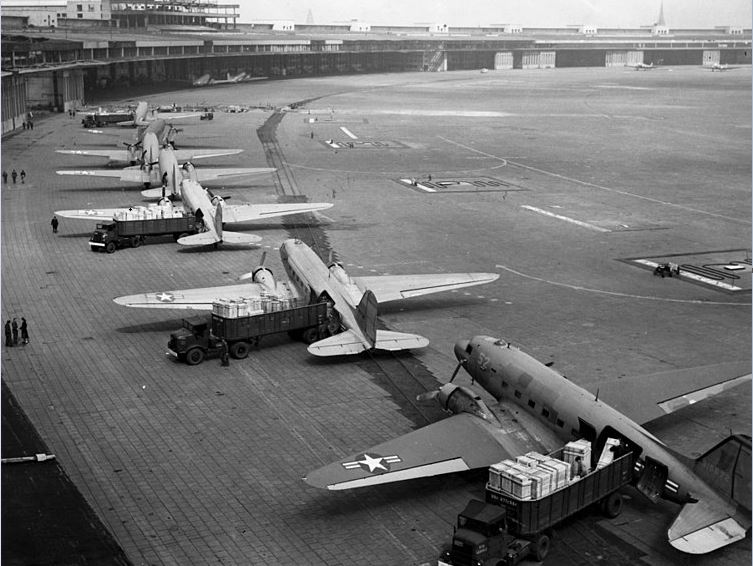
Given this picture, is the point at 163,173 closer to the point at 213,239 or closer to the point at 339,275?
the point at 213,239

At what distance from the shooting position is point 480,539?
29578 millimetres

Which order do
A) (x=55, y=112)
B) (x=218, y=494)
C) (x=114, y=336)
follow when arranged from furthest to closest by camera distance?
(x=55, y=112) → (x=114, y=336) → (x=218, y=494)

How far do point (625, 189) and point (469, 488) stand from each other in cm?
7460

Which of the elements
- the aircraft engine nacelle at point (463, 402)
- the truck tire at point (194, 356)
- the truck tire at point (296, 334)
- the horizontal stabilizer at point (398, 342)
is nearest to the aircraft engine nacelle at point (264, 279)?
the truck tire at point (296, 334)

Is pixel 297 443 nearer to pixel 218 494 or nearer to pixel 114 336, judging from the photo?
pixel 218 494

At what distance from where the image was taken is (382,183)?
10900 centimetres

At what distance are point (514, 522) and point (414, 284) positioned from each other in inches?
1167

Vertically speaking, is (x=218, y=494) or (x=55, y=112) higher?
(x=55, y=112)

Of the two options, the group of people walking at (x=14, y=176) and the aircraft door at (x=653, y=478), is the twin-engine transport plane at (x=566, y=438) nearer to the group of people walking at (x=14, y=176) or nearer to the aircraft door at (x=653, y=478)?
the aircraft door at (x=653, y=478)

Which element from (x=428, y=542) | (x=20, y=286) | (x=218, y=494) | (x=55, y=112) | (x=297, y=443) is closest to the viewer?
(x=428, y=542)

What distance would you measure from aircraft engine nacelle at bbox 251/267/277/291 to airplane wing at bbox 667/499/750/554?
1208 inches

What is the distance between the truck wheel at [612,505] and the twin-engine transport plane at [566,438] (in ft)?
2.99

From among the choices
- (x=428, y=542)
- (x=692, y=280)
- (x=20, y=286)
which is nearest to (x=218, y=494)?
(x=428, y=542)

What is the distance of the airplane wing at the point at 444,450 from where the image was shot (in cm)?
3366
